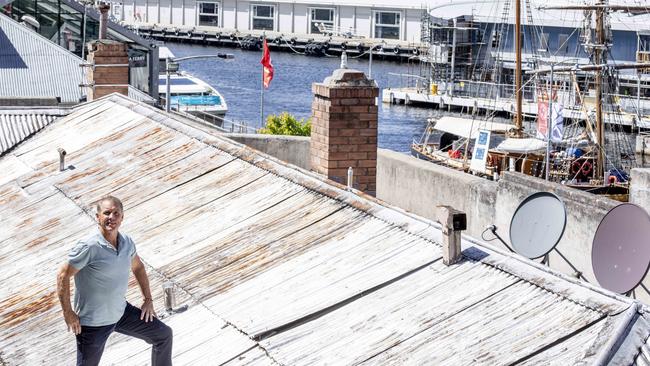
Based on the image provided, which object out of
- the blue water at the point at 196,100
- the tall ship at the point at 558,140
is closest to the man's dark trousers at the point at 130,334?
the tall ship at the point at 558,140

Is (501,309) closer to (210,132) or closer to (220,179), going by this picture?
(220,179)

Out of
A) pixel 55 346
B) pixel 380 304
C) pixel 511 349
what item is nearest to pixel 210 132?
pixel 55 346

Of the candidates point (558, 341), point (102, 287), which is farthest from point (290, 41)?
Result: point (558, 341)

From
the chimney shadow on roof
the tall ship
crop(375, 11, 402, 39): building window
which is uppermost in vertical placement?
crop(375, 11, 402, 39): building window

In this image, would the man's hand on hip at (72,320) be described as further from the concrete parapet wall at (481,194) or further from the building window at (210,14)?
the building window at (210,14)

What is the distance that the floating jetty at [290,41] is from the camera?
5044 inches

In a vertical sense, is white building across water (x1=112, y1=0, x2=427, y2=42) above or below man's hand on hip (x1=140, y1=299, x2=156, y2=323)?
above

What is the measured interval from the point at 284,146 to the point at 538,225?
426 inches

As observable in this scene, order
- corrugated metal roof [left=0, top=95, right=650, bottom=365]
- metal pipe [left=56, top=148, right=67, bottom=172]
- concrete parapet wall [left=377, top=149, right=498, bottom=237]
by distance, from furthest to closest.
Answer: concrete parapet wall [left=377, top=149, right=498, bottom=237], metal pipe [left=56, top=148, right=67, bottom=172], corrugated metal roof [left=0, top=95, right=650, bottom=365]

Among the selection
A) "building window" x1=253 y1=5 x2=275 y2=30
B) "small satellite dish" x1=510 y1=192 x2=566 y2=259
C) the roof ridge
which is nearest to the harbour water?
"building window" x1=253 y1=5 x2=275 y2=30

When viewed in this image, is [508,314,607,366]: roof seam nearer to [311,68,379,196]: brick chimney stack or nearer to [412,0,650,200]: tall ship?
[311,68,379,196]: brick chimney stack

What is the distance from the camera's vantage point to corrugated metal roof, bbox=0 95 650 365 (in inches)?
332

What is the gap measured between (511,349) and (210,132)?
29.5ft

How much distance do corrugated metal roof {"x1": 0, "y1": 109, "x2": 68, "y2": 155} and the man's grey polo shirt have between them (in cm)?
1177
